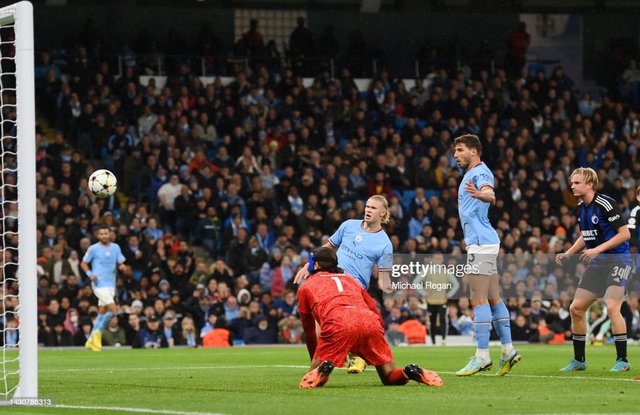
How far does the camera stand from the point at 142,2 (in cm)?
3541

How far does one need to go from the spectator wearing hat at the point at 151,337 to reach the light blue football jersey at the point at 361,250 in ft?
37.6

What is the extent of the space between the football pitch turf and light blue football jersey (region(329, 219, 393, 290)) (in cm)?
119

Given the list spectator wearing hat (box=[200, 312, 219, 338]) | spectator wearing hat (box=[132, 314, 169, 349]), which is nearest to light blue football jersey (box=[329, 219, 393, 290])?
spectator wearing hat (box=[132, 314, 169, 349])

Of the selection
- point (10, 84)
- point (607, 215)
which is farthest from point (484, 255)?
point (10, 84)

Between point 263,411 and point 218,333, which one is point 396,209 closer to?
point 218,333

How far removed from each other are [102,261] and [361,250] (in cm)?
998

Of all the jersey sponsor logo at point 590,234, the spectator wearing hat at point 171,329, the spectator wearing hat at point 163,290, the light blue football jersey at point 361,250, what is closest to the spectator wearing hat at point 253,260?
the spectator wearing hat at point 163,290

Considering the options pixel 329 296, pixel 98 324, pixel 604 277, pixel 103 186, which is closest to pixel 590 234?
pixel 604 277

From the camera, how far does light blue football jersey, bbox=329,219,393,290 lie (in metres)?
14.1

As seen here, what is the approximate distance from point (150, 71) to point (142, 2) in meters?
2.88

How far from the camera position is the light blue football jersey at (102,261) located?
22984mm

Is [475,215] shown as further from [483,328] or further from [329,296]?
[329,296]

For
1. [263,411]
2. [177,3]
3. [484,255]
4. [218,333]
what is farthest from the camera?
[177,3]

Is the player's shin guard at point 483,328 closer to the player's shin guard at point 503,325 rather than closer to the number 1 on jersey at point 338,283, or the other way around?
the player's shin guard at point 503,325
